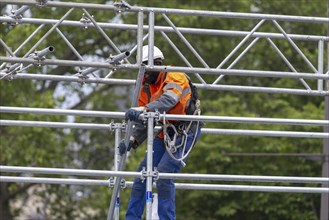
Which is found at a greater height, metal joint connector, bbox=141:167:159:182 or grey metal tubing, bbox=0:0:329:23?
grey metal tubing, bbox=0:0:329:23

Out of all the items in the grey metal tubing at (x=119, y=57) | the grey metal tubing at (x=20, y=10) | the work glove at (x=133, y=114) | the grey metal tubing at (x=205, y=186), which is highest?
the grey metal tubing at (x=20, y=10)

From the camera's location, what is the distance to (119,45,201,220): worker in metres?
9.87

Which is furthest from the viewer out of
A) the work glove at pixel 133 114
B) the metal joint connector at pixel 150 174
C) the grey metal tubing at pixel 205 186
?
the grey metal tubing at pixel 205 186

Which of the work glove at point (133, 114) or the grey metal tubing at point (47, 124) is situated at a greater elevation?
the grey metal tubing at point (47, 124)

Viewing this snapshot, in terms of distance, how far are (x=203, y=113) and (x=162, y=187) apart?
11.6m

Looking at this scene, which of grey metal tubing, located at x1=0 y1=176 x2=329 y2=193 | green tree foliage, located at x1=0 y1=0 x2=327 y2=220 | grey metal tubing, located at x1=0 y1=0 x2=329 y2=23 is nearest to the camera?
grey metal tubing, located at x1=0 y1=0 x2=329 y2=23

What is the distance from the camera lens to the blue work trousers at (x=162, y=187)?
10.1 metres

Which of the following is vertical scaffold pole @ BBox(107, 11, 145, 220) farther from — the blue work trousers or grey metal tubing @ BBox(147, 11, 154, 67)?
the blue work trousers

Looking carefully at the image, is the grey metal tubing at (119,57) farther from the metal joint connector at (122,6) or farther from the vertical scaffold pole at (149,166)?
the vertical scaffold pole at (149,166)

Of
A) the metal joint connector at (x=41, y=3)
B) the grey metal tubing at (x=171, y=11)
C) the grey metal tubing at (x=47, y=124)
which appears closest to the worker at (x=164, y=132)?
the grey metal tubing at (x=171, y=11)

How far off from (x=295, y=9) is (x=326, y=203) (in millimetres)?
7735

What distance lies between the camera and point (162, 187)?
10102mm

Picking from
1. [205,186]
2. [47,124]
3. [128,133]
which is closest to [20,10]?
[47,124]

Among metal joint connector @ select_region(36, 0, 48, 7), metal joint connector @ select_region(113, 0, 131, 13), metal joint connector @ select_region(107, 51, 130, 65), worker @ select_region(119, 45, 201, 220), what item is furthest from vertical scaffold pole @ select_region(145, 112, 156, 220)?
metal joint connector @ select_region(36, 0, 48, 7)
